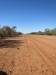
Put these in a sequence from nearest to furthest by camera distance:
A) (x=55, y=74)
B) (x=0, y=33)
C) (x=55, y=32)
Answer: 1. (x=55, y=74)
2. (x=0, y=33)
3. (x=55, y=32)

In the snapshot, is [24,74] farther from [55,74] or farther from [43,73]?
[55,74]

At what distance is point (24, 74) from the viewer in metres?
7.57

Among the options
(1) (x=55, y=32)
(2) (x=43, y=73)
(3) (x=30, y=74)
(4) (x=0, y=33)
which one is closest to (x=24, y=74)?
(3) (x=30, y=74)

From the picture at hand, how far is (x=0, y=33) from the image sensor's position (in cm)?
6016

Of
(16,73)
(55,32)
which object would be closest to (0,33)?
(16,73)

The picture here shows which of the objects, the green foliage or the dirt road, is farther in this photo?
the green foliage

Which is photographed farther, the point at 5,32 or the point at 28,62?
the point at 5,32

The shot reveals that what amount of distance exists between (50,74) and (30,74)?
2.95 feet

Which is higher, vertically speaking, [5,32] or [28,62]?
[5,32]

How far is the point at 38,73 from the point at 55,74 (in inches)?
31.0

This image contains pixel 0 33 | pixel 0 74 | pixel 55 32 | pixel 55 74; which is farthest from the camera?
pixel 55 32

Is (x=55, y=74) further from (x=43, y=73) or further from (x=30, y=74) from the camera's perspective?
(x=30, y=74)

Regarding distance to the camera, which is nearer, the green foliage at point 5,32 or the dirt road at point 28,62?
the dirt road at point 28,62

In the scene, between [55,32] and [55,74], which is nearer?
[55,74]
